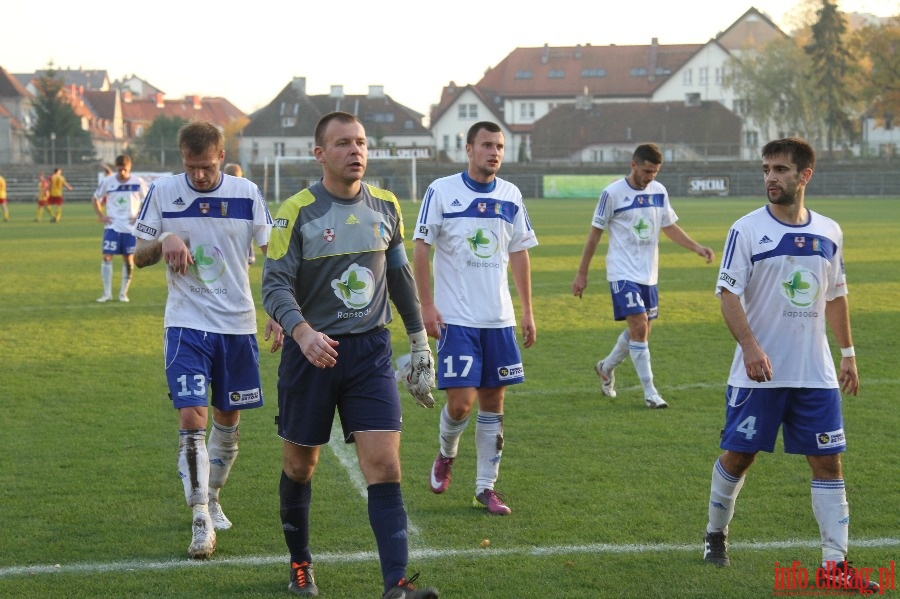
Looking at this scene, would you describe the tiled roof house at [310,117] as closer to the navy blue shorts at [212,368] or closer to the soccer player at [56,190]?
the soccer player at [56,190]

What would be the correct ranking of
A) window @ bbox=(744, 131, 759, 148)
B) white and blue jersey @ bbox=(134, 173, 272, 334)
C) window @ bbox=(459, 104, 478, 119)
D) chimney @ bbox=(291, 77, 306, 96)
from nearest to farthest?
white and blue jersey @ bbox=(134, 173, 272, 334)
window @ bbox=(744, 131, 759, 148)
window @ bbox=(459, 104, 478, 119)
chimney @ bbox=(291, 77, 306, 96)

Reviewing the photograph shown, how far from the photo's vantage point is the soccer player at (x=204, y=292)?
5891 millimetres

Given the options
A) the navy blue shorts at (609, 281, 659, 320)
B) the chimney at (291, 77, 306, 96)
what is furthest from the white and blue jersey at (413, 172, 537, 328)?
the chimney at (291, 77, 306, 96)

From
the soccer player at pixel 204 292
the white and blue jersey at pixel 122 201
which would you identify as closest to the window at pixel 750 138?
the white and blue jersey at pixel 122 201

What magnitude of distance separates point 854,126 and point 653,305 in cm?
7773

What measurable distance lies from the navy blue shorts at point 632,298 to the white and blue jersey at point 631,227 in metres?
0.05

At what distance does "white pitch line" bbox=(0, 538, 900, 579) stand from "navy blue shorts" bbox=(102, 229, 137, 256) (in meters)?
11.6

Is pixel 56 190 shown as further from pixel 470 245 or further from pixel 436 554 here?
pixel 436 554

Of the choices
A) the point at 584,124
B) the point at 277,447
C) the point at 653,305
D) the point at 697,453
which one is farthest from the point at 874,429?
the point at 584,124

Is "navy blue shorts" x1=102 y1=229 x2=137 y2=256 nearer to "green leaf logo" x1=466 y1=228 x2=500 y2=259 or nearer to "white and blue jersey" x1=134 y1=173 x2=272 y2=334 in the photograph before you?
"green leaf logo" x1=466 y1=228 x2=500 y2=259

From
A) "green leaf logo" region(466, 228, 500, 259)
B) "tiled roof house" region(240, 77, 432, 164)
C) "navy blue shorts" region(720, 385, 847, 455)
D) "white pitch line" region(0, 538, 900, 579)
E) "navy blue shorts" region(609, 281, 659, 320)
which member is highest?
"tiled roof house" region(240, 77, 432, 164)

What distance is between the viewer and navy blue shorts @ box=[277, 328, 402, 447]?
16.3 feet

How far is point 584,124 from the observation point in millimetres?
91500
